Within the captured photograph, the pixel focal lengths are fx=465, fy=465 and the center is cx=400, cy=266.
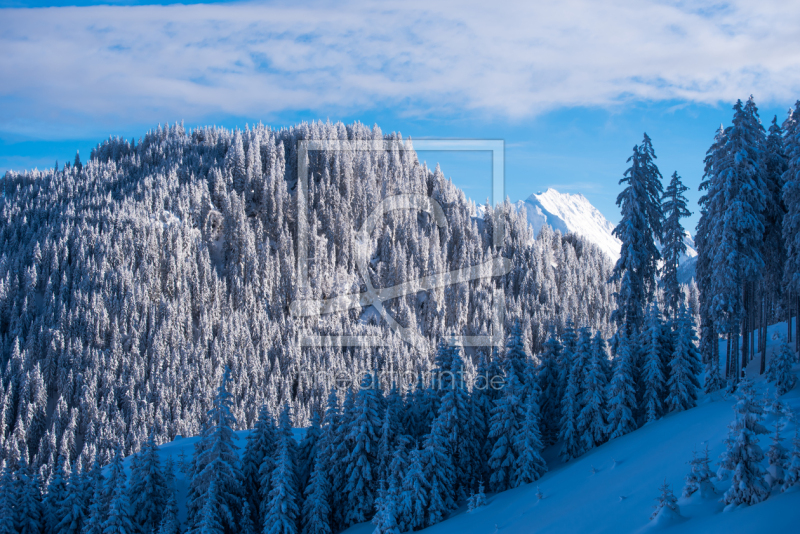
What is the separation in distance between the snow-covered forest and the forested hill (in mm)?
809

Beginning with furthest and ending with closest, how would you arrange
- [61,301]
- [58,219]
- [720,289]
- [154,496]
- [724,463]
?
1. [58,219]
2. [61,301]
3. [154,496]
4. [720,289]
5. [724,463]

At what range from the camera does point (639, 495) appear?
15664 millimetres

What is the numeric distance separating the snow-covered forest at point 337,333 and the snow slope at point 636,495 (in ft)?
2.84

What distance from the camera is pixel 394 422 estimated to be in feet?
108

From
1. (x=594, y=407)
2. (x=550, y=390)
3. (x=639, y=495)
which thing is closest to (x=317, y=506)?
(x=550, y=390)

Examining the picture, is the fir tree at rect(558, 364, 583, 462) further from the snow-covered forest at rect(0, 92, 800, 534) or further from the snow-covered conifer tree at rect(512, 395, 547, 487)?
the snow-covered conifer tree at rect(512, 395, 547, 487)

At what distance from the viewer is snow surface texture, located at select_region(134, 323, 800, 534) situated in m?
10.9

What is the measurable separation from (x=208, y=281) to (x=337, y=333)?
42693 mm

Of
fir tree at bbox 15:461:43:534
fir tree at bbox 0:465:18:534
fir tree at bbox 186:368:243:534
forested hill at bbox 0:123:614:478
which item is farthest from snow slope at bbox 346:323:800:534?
forested hill at bbox 0:123:614:478

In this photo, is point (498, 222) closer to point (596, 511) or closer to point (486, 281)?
point (486, 281)

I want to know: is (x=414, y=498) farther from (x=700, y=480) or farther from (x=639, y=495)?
(x=700, y=480)

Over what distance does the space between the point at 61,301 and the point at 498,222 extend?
136 meters

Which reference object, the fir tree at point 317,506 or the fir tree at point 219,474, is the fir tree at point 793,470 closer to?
the fir tree at point 317,506

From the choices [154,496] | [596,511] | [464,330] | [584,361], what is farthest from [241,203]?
[596,511]
